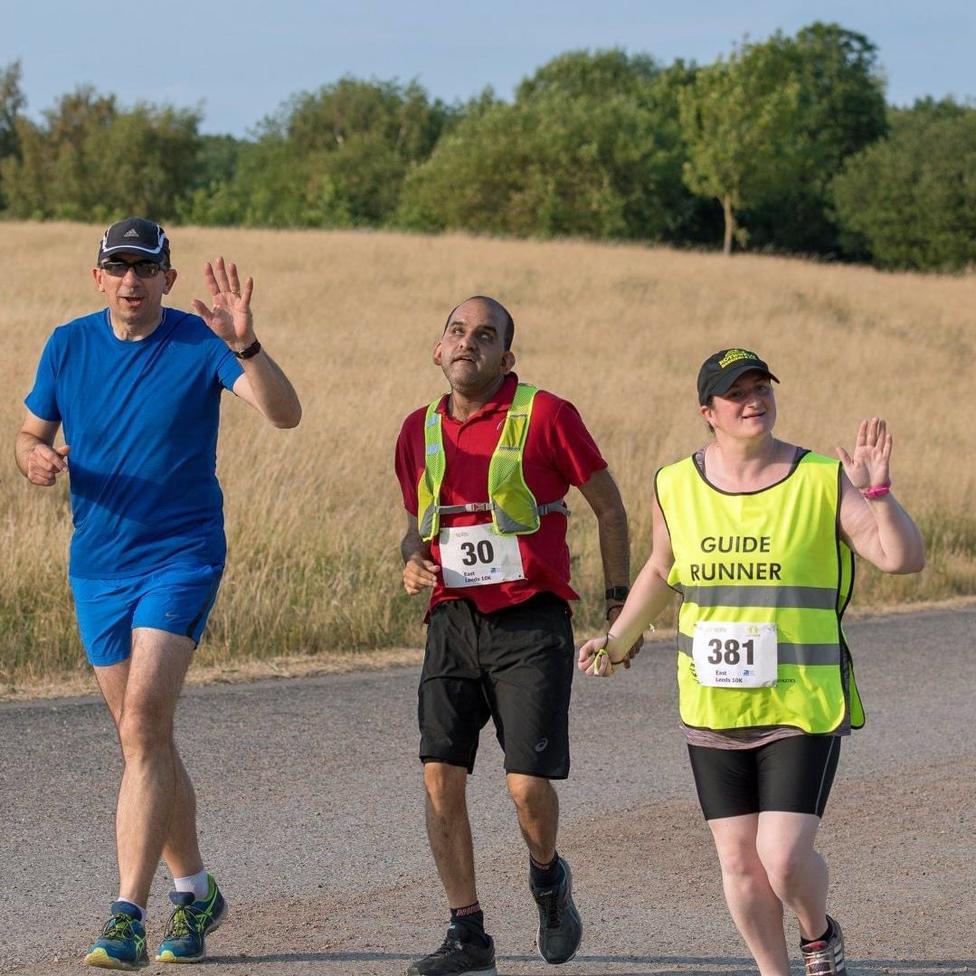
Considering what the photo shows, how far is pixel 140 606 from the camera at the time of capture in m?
5.02

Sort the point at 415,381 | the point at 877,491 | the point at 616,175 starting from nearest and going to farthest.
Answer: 1. the point at 877,491
2. the point at 415,381
3. the point at 616,175

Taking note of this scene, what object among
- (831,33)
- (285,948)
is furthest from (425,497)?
(831,33)

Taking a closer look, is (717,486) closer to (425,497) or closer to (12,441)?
A: (425,497)

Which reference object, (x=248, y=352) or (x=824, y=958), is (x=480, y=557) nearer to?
(x=248, y=352)

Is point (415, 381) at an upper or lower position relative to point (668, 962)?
upper

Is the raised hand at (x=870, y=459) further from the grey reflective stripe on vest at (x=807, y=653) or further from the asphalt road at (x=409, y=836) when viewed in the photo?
the asphalt road at (x=409, y=836)

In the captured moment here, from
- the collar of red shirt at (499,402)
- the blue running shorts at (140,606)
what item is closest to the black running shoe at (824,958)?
the collar of red shirt at (499,402)

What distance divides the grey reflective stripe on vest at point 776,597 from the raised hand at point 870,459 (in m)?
0.27

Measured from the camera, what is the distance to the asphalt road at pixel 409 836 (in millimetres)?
5094

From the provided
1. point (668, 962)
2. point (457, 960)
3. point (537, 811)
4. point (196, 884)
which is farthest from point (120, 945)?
point (668, 962)

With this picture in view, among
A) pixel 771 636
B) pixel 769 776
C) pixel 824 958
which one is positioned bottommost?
pixel 824 958

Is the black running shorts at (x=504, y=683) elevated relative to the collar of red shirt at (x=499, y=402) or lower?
lower

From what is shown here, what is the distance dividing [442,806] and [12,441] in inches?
421

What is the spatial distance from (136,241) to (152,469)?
0.66 metres
